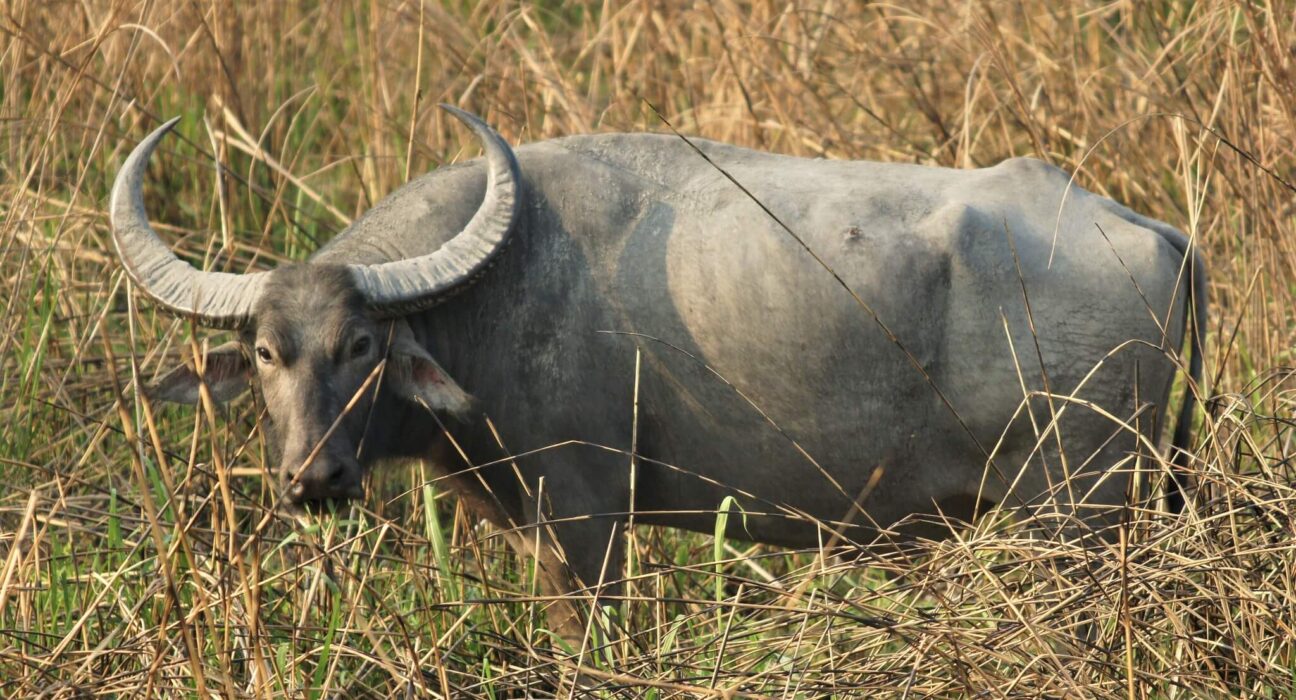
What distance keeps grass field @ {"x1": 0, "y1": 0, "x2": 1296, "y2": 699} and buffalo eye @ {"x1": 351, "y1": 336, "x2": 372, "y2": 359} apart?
1.14 ft

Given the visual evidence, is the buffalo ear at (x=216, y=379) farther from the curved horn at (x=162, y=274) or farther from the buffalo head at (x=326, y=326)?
the curved horn at (x=162, y=274)

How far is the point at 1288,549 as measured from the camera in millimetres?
2926

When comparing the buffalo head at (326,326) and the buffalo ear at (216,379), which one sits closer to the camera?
the buffalo head at (326,326)

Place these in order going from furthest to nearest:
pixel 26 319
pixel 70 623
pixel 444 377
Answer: pixel 26 319
pixel 444 377
pixel 70 623

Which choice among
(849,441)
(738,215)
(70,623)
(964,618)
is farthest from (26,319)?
(964,618)

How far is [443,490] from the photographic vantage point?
4352 millimetres

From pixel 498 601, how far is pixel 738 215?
1508mm

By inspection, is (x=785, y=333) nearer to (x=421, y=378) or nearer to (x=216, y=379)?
(x=421, y=378)

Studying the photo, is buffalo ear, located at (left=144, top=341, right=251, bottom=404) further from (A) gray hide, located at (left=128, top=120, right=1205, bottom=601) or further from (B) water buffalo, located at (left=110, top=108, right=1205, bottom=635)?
(A) gray hide, located at (left=128, top=120, right=1205, bottom=601)

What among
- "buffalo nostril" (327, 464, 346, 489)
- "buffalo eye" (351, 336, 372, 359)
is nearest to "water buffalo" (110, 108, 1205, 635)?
"buffalo eye" (351, 336, 372, 359)

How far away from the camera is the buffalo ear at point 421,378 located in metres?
3.68

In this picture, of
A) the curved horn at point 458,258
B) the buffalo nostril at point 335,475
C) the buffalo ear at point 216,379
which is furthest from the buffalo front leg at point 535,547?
the buffalo ear at point 216,379

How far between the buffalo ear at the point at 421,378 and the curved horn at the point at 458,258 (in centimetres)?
9

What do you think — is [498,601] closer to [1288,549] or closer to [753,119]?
Result: [1288,549]
